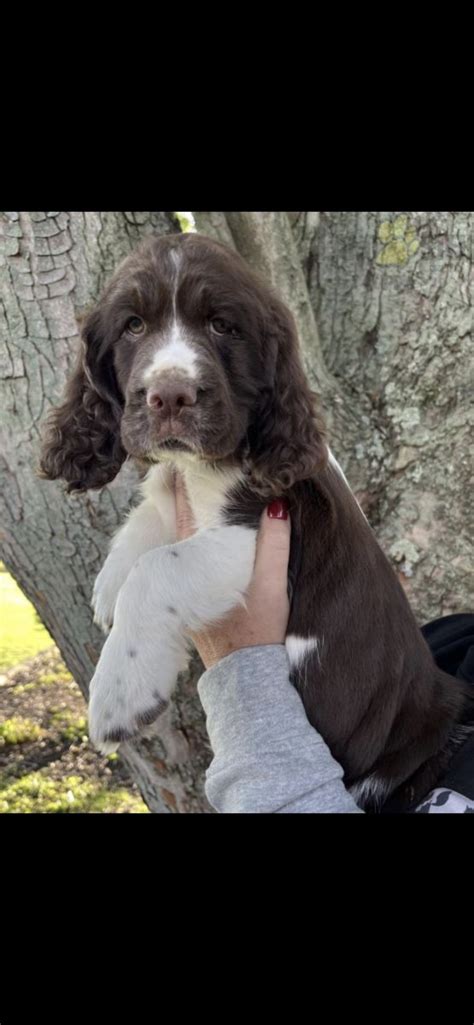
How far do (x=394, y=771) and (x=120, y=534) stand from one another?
124 cm

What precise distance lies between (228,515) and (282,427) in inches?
13.7

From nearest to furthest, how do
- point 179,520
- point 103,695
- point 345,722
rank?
point 103,695 < point 345,722 < point 179,520

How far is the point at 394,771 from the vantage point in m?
2.97

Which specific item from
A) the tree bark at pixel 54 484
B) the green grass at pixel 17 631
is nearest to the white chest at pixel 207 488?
the tree bark at pixel 54 484

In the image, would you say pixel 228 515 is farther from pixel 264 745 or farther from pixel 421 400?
pixel 421 400

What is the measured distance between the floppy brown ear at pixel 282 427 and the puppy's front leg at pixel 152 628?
32cm

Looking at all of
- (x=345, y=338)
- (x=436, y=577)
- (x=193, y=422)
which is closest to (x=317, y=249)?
(x=345, y=338)

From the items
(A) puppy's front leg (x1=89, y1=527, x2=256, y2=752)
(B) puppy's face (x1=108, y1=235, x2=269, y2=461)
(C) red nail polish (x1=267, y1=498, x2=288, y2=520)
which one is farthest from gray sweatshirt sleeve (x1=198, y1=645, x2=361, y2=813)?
(B) puppy's face (x1=108, y1=235, x2=269, y2=461)

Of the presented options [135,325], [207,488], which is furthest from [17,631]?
[135,325]

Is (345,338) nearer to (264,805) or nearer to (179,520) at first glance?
(179,520)

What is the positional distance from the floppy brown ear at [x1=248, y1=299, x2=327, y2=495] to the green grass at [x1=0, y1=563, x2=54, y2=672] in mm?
4529

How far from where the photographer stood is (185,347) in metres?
2.59

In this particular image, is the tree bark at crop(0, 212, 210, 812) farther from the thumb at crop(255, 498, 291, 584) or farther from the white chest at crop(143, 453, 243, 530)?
the thumb at crop(255, 498, 291, 584)

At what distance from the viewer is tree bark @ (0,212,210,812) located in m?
3.36
